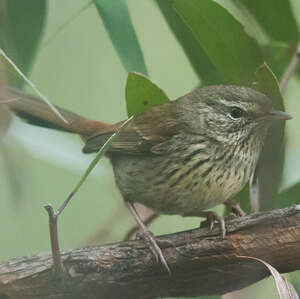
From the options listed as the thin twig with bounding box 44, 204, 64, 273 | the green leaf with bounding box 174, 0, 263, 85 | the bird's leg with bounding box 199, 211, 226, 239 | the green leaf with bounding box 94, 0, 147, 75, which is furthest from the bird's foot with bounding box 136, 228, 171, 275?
the green leaf with bounding box 174, 0, 263, 85

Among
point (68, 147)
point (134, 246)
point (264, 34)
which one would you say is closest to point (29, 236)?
point (68, 147)

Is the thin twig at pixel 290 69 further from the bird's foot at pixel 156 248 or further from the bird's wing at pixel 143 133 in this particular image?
the bird's foot at pixel 156 248

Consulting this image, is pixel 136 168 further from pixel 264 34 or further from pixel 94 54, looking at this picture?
pixel 94 54

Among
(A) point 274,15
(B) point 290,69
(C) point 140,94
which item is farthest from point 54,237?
(A) point 274,15

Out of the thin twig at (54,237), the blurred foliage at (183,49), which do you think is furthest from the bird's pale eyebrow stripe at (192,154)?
the thin twig at (54,237)

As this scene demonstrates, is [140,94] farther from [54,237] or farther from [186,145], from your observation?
[54,237]
